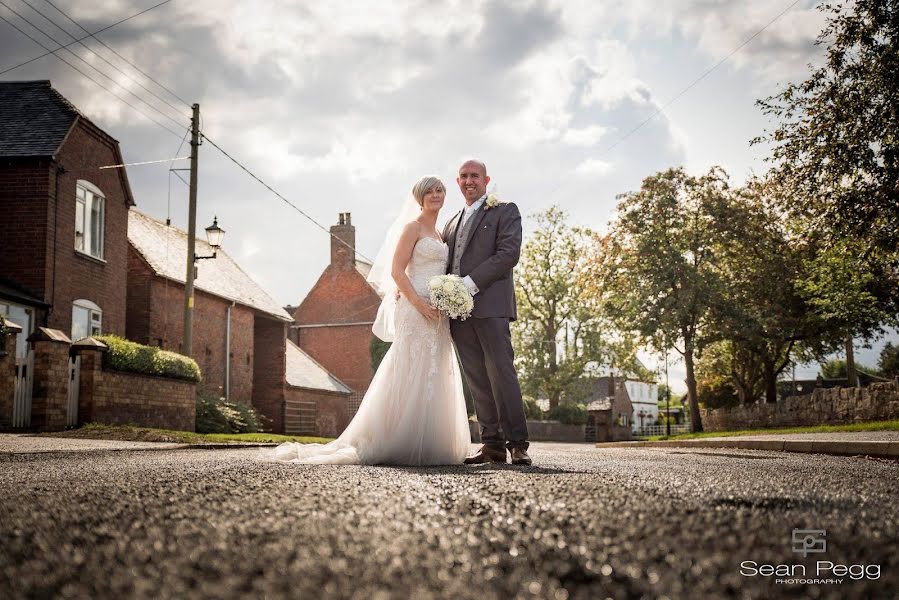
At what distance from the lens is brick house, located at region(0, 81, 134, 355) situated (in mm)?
17141

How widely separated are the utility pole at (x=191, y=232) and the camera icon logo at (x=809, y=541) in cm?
1803

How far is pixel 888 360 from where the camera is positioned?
71875 millimetres

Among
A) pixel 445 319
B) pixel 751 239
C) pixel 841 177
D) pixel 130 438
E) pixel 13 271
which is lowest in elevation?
pixel 130 438

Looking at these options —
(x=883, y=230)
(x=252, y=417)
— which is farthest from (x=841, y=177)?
(x=252, y=417)

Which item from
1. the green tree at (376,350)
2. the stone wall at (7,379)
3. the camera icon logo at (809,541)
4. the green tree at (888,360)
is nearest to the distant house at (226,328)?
the green tree at (376,350)

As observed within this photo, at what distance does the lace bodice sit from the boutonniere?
560 millimetres

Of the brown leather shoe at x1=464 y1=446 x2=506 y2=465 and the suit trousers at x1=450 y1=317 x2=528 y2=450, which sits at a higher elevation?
the suit trousers at x1=450 y1=317 x2=528 y2=450

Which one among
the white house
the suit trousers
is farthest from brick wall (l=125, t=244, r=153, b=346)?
the white house

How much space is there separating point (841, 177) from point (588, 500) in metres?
14.6

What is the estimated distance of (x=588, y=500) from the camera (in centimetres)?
259

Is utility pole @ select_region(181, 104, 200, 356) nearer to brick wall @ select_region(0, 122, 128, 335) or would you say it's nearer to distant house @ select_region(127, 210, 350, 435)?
brick wall @ select_region(0, 122, 128, 335)

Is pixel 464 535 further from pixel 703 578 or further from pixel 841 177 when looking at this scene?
pixel 841 177

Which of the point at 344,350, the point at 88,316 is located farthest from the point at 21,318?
the point at 344,350

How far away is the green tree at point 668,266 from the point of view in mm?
31078
